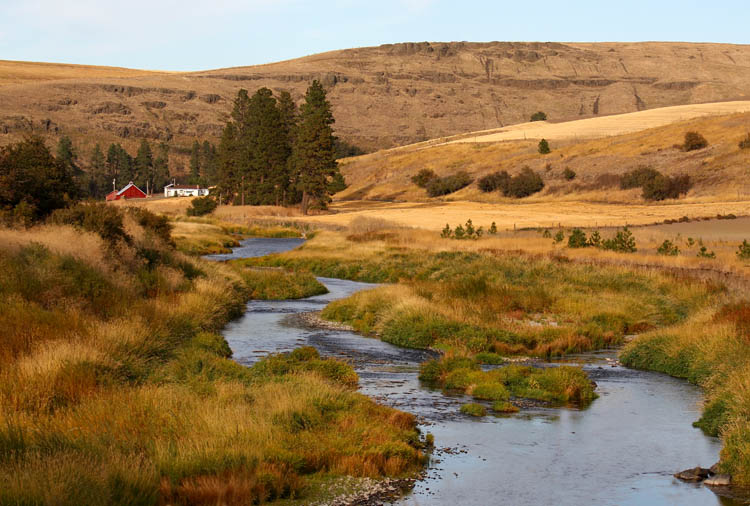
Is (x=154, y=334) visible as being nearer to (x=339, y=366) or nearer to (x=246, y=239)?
(x=339, y=366)

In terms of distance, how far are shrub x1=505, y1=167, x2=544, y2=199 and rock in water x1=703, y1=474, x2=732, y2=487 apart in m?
98.9

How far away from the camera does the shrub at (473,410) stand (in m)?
19.5

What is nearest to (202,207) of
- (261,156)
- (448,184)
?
(261,156)

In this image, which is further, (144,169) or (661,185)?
(144,169)

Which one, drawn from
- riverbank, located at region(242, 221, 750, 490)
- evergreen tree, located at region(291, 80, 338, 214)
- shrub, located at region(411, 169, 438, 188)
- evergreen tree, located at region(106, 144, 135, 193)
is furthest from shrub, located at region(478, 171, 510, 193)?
evergreen tree, located at region(106, 144, 135, 193)

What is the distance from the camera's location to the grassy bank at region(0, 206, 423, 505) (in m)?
12.2

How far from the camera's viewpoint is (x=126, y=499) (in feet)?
37.4

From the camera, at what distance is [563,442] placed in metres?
17.5

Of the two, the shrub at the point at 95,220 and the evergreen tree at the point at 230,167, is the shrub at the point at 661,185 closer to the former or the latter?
the evergreen tree at the point at 230,167

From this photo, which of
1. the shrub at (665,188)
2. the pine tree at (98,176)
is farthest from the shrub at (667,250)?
the pine tree at (98,176)

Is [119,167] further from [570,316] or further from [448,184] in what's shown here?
[570,316]

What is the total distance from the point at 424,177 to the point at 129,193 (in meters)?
52.5

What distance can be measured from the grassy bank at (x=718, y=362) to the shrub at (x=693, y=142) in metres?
85.6

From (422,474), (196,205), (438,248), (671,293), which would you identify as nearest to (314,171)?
(196,205)
